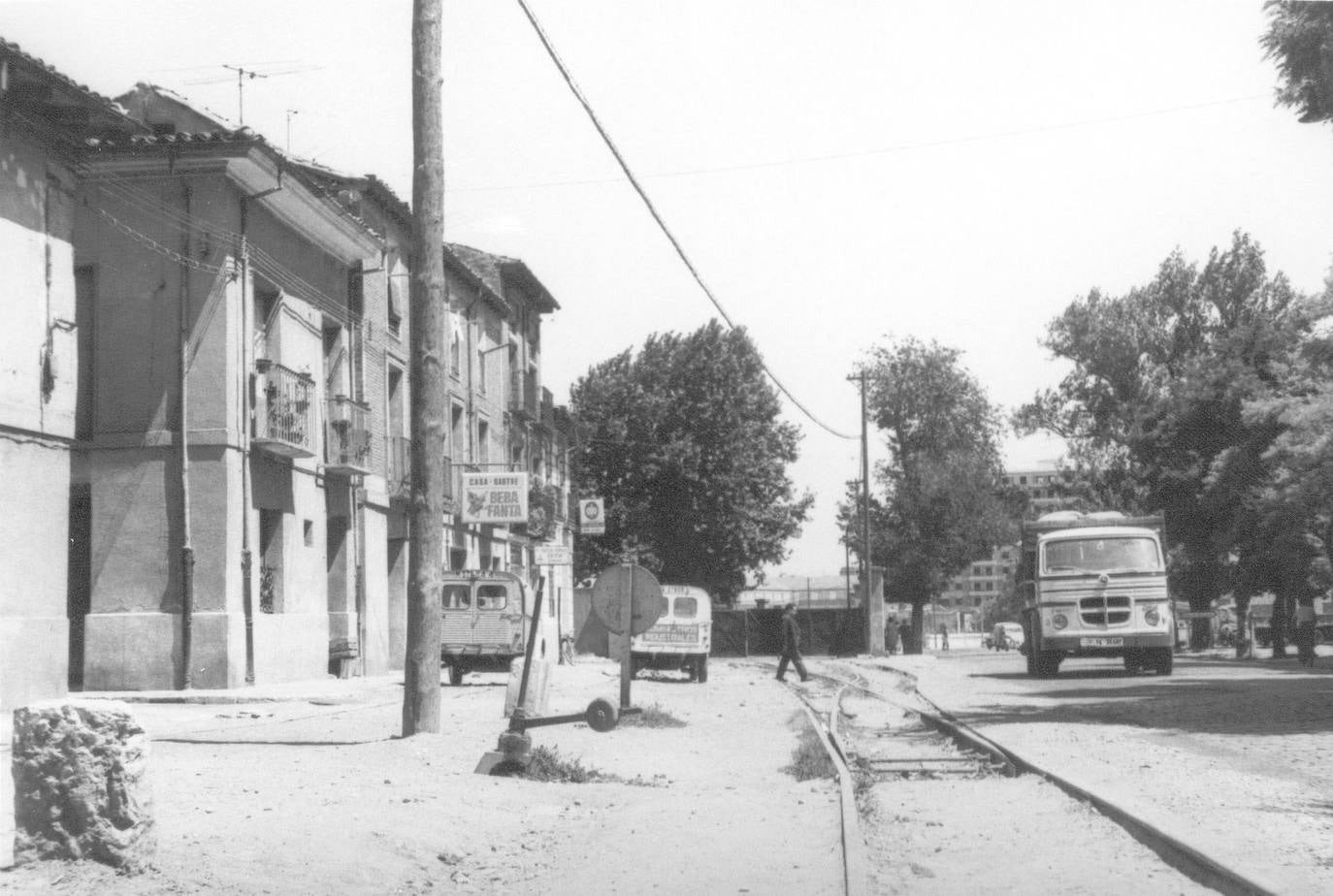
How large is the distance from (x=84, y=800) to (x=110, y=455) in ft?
52.8

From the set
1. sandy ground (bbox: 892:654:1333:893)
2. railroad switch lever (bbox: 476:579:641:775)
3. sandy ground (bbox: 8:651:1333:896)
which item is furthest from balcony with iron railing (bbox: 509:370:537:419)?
railroad switch lever (bbox: 476:579:641:775)

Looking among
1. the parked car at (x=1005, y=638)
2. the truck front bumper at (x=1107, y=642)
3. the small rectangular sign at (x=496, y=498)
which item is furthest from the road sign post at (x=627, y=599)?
the parked car at (x=1005, y=638)

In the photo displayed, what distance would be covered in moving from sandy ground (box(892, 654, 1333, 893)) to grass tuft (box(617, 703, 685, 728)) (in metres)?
3.46

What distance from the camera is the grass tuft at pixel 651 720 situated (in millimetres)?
17469

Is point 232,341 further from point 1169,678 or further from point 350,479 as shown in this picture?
point 1169,678

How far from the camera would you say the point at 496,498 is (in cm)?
1669

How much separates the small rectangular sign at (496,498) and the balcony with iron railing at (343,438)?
10048mm

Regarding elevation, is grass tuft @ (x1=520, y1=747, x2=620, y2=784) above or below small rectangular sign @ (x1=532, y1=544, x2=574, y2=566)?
below

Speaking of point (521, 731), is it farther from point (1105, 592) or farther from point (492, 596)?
point (1105, 592)

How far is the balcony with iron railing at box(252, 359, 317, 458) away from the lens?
Result: 2267 centimetres

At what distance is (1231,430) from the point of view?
44625 mm

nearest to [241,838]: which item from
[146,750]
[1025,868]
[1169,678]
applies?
[146,750]

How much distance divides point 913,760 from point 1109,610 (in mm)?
13402

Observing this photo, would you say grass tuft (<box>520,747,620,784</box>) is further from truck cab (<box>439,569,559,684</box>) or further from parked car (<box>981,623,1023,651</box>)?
parked car (<box>981,623,1023,651</box>)
